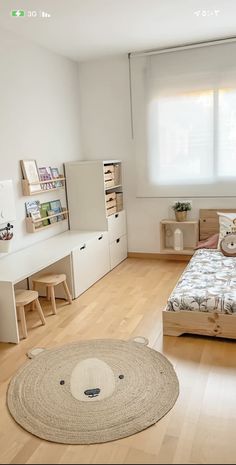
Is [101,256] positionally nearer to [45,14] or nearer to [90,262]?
[90,262]

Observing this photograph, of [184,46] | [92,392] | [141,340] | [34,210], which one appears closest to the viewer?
[92,392]

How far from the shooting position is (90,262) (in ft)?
12.7

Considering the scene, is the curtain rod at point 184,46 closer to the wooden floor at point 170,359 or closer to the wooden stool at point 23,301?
the wooden floor at point 170,359

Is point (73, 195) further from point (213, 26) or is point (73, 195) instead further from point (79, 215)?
point (213, 26)

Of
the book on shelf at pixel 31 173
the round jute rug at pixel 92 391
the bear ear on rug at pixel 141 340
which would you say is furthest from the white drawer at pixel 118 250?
the round jute rug at pixel 92 391

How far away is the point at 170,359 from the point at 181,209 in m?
2.31

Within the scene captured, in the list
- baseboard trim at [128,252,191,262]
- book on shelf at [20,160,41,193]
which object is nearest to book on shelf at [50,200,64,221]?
book on shelf at [20,160,41,193]

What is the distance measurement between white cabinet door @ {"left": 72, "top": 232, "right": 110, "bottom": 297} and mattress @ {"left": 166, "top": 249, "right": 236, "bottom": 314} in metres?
1.01

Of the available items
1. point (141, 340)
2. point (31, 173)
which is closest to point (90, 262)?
point (31, 173)

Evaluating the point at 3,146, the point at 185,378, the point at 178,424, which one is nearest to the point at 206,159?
the point at 3,146

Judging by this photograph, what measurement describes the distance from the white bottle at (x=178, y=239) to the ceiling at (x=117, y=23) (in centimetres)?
207

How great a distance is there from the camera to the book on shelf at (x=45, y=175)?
12.7ft

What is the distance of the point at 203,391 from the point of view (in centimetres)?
208

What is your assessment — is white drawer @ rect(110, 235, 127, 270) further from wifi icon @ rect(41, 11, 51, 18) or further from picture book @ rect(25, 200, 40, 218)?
wifi icon @ rect(41, 11, 51, 18)
